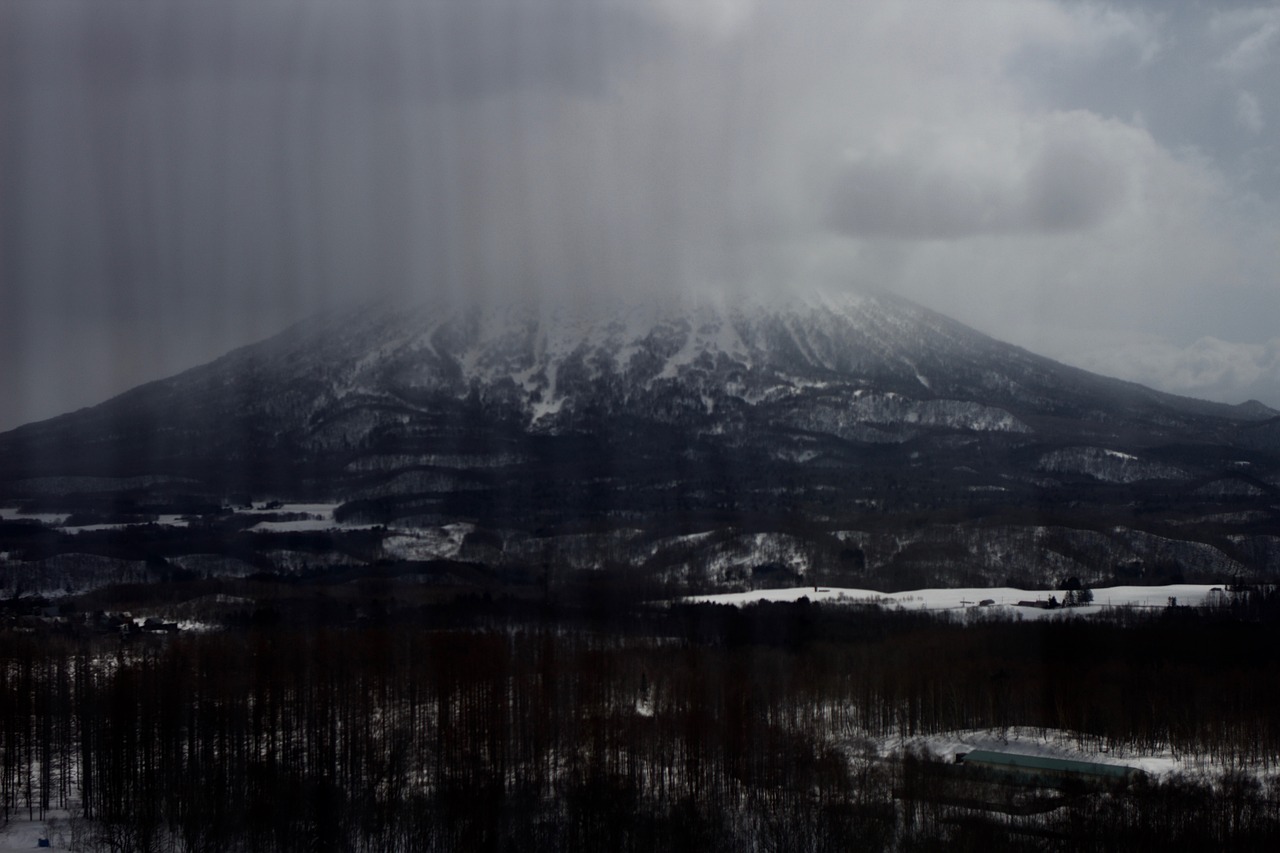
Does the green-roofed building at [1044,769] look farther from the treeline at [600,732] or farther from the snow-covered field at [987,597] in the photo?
the snow-covered field at [987,597]

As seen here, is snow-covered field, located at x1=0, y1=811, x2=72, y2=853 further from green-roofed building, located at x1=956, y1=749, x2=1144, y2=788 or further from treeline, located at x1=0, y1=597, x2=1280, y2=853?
green-roofed building, located at x1=956, y1=749, x2=1144, y2=788

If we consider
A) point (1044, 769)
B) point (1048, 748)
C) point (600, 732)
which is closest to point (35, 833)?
point (600, 732)

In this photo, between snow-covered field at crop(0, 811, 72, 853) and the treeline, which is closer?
the treeline

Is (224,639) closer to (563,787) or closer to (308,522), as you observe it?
(563,787)

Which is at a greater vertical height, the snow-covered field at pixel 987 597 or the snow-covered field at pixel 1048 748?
the snow-covered field at pixel 987 597

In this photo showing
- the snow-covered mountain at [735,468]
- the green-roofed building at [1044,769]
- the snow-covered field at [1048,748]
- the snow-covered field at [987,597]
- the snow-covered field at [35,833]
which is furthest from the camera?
the snow-covered mountain at [735,468]

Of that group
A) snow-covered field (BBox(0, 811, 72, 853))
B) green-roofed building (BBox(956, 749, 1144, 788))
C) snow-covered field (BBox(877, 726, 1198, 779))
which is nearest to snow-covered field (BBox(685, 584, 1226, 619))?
snow-covered field (BBox(877, 726, 1198, 779))

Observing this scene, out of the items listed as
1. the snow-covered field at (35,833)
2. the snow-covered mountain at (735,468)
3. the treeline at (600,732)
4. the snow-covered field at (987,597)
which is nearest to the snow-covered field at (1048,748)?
the treeline at (600,732)
